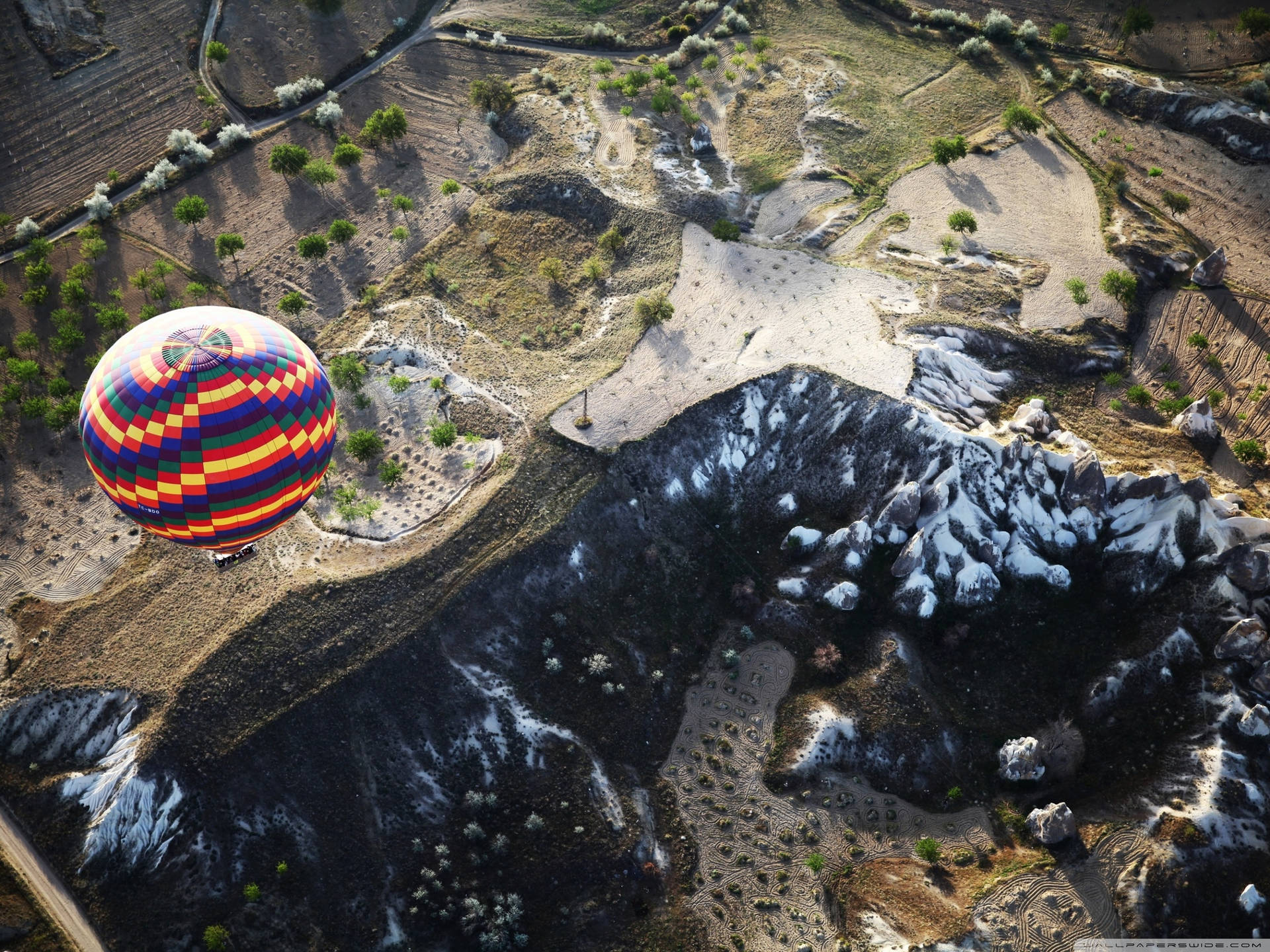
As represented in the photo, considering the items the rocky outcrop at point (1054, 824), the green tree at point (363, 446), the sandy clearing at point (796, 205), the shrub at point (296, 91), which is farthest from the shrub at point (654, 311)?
the shrub at point (296, 91)

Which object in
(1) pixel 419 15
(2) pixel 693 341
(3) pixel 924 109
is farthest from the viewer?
(1) pixel 419 15

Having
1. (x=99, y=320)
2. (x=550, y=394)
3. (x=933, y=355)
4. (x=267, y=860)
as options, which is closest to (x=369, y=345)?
(x=550, y=394)

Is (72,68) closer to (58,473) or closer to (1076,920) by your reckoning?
(58,473)

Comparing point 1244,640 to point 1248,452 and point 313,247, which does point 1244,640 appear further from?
point 313,247

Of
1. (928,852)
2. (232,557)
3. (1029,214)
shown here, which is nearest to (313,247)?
(232,557)

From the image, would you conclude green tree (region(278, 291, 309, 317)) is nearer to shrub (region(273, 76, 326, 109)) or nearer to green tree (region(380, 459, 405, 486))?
green tree (region(380, 459, 405, 486))

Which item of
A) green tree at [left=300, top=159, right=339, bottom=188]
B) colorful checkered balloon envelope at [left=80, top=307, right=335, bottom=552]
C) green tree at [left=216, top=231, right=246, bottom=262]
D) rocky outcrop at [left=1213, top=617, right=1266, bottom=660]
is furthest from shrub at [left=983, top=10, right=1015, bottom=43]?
colorful checkered balloon envelope at [left=80, top=307, right=335, bottom=552]
